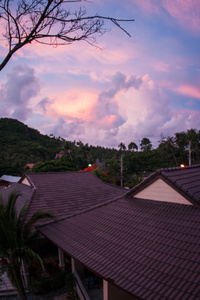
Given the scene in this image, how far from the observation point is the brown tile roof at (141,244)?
4.12 m

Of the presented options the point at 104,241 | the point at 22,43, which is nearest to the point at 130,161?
the point at 104,241

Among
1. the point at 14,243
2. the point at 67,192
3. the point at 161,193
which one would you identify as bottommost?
the point at 14,243

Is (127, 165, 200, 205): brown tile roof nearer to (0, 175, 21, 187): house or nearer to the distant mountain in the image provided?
(0, 175, 21, 187): house

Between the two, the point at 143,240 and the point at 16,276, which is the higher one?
the point at 143,240

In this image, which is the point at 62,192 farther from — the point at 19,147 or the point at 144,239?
the point at 19,147

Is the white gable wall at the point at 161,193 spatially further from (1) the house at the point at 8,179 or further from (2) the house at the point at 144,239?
(1) the house at the point at 8,179

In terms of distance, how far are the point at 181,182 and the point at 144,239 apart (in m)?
2.58

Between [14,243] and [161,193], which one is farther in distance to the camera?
[161,193]

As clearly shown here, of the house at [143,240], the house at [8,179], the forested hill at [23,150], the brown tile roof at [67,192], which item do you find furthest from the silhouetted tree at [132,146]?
the house at [143,240]

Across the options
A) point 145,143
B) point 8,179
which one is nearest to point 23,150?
point 8,179

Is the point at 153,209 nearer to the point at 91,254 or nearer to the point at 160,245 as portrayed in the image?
the point at 160,245

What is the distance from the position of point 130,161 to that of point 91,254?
1380 inches

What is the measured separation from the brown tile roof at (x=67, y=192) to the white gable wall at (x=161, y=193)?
491 centimetres

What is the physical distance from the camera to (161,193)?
738 centimetres
